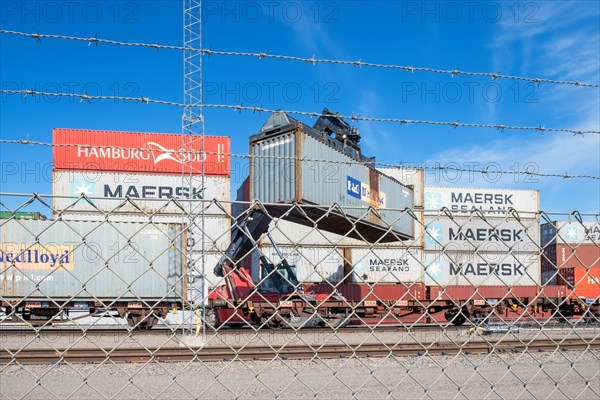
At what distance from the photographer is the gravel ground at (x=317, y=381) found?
22.1 ft

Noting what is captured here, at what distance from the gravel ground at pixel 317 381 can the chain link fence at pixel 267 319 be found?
0.15 feet

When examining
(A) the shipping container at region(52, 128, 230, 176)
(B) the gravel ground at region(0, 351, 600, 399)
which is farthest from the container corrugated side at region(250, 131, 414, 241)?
(A) the shipping container at region(52, 128, 230, 176)

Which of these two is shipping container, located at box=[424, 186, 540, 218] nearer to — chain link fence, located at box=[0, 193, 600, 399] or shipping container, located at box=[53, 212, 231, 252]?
chain link fence, located at box=[0, 193, 600, 399]

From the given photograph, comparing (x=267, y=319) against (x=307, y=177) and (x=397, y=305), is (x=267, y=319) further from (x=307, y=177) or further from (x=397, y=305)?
(x=397, y=305)

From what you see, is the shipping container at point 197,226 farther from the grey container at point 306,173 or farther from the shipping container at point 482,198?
the shipping container at point 482,198

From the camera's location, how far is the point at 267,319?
408cm

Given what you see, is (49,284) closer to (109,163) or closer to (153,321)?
(153,321)

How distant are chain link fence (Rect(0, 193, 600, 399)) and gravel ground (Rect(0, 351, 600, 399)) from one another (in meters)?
0.04

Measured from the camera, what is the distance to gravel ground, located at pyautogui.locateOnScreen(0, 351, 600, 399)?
22.1ft

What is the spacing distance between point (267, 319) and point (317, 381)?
4.03 meters

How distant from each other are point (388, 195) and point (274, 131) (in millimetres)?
5944

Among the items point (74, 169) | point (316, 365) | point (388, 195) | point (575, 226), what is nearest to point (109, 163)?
point (74, 169)

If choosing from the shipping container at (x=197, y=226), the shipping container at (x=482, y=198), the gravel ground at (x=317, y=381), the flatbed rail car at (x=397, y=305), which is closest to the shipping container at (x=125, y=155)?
the shipping container at (x=197, y=226)

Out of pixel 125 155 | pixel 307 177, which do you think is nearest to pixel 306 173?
pixel 307 177
